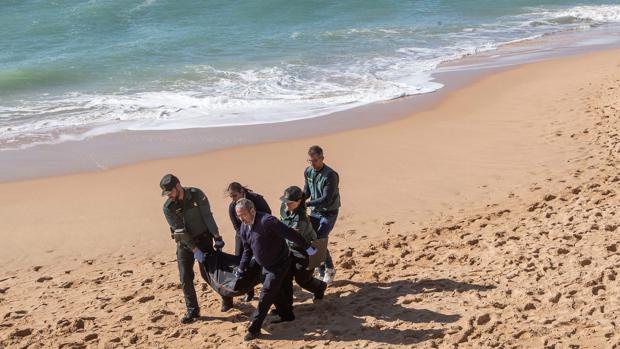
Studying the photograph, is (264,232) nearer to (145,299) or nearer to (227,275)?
(227,275)

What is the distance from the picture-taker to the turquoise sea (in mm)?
17625

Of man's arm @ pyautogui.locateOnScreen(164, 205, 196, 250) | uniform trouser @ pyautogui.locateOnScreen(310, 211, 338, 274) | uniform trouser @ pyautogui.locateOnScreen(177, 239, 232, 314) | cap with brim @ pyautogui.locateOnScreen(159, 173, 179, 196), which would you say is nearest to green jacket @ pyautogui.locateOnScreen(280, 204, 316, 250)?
uniform trouser @ pyautogui.locateOnScreen(310, 211, 338, 274)

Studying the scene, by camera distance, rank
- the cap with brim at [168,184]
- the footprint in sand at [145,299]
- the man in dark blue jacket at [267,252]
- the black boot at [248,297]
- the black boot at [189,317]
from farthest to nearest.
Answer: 1. the footprint in sand at [145,299]
2. the black boot at [248,297]
3. the black boot at [189,317]
4. the cap with brim at [168,184]
5. the man in dark blue jacket at [267,252]

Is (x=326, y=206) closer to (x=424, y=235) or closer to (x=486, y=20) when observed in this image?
(x=424, y=235)

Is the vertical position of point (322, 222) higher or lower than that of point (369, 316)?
higher

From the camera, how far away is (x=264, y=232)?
6281mm

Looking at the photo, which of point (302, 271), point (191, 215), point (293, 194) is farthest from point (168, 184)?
point (302, 271)

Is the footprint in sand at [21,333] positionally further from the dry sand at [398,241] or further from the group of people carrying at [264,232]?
the group of people carrying at [264,232]

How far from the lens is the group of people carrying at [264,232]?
20.9ft

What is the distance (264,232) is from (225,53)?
64.0ft

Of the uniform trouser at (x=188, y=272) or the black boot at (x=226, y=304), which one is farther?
the black boot at (x=226, y=304)

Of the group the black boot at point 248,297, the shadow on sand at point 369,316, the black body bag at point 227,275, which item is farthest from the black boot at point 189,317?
the shadow on sand at point 369,316

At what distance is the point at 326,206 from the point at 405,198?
12.2 ft

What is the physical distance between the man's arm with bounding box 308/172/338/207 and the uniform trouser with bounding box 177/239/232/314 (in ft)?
3.82
